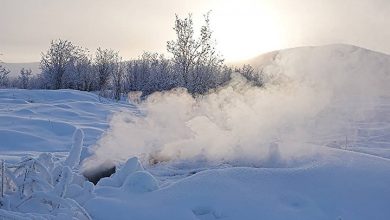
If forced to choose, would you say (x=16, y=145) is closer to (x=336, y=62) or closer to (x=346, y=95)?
(x=336, y=62)

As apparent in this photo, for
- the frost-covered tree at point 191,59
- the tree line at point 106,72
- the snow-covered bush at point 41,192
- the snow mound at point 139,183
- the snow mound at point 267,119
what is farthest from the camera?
the tree line at point 106,72

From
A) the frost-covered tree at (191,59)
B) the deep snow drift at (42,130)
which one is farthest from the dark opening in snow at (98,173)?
the frost-covered tree at (191,59)

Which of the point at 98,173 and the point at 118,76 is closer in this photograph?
the point at 98,173

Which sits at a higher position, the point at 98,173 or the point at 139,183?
the point at 139,183

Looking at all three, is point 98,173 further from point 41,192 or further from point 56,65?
point 56,65

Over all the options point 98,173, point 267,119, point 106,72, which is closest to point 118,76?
point 106,72

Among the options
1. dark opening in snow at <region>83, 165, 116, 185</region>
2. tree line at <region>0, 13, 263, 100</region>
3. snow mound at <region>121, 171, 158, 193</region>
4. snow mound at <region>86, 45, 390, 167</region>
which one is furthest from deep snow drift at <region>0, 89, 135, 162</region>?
tree line at <region>0, 13, 263, 100</region>

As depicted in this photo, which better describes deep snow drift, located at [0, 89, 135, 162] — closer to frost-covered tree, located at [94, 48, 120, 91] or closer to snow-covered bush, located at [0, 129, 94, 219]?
snow-covered bush, located at [0, 129, 94, 219]

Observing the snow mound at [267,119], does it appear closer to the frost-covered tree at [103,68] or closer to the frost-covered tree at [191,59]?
the frost-covered tree at [191,59]

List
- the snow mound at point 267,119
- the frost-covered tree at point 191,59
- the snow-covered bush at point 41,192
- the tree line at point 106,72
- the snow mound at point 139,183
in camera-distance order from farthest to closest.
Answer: the tree line at point 106,72, the frost-covered tree at point 191,59, the snow mound at point 267,119, the snow mound at point 139,183, the snow-covered bush at point 41,192

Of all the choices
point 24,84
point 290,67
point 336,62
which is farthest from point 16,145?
point 24,84

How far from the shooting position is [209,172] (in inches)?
156

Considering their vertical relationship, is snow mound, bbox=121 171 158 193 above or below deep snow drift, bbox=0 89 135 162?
above

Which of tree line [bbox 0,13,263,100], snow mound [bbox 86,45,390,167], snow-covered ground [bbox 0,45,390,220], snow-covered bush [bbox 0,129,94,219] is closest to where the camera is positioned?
snow-covered bush [bbox 0,129,94,219]
